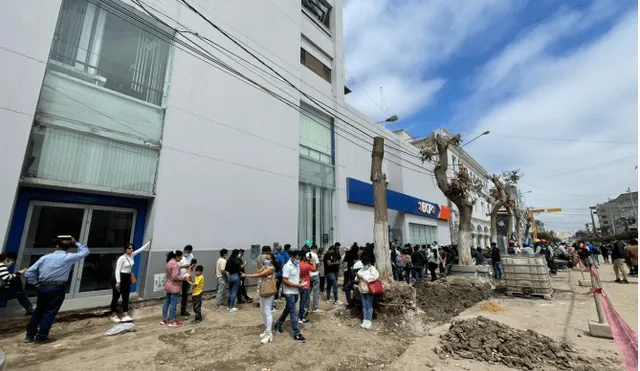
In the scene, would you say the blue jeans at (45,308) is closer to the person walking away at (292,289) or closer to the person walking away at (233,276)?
the person walking away at (233,276)

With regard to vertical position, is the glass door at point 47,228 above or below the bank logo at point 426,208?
below

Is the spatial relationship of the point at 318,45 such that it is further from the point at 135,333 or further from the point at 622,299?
the point at 622,299

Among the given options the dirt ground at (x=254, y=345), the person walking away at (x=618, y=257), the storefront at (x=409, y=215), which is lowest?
the dirt ground at (x=254, y=345)

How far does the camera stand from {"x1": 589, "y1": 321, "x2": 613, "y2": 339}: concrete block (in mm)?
5270

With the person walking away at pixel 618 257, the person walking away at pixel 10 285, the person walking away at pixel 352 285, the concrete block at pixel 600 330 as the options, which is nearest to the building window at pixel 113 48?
the person walking away at pixel 10 285

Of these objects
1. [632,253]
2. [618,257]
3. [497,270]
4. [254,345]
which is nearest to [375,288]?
[254,345]

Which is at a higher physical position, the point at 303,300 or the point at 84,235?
the point at 84,235

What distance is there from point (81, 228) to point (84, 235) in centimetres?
20

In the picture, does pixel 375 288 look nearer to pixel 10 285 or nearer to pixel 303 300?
pixel 303 300

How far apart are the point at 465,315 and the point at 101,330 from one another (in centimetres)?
834

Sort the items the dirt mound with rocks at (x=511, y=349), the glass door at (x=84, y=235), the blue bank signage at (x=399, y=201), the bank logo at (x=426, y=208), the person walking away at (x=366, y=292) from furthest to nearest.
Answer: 1. the bank logo at (x=426, y=208)
2. the blue bank signage at (x=399, y=201)
3. the glass door at (x=84, y=235)
4. the person walking away at (x=366, y=292)
5. the dirt mound with rocks at (x=511, y=349)

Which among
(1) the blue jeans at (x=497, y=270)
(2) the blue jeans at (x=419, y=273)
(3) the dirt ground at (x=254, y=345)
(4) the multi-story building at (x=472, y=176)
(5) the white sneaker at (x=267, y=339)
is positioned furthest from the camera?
(4) the multi-story building at (x=472, y=176)

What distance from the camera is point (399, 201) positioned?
18984mm

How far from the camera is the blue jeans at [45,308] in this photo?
5.04 meters
